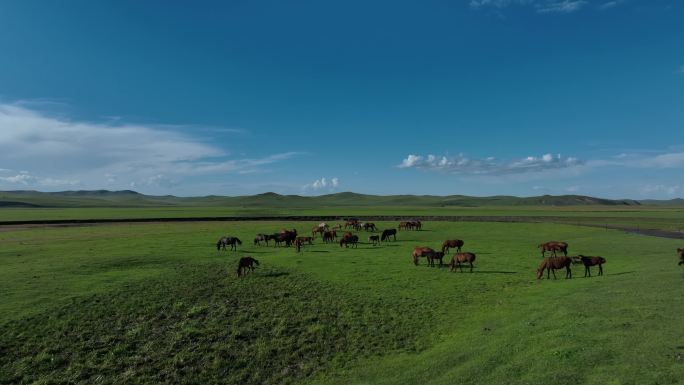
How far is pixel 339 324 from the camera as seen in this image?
54.1 feet

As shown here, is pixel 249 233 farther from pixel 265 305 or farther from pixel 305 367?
pixel 305 367

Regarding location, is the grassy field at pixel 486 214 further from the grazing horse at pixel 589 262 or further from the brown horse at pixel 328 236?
the brown horse at pixel 328 236

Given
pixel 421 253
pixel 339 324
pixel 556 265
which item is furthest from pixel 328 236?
pixel 339 324

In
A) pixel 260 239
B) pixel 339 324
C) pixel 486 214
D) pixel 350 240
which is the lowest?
pixel 339 324

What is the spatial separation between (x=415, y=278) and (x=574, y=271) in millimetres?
10978

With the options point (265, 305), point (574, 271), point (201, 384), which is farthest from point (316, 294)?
point (574, 271)

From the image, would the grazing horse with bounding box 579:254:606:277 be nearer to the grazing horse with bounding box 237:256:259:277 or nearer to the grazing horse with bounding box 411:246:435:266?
the grazing horse with bounding box 411:246:435:266

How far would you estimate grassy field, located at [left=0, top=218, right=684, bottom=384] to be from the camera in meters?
11.8

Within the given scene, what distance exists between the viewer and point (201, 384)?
41.5 ft

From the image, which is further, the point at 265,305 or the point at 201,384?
the point at 265,305

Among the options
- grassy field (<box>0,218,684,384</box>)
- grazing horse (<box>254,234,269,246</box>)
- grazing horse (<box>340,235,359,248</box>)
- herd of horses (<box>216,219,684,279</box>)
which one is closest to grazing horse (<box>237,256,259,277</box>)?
herd of horses (<box>216,219,684,279</box>)

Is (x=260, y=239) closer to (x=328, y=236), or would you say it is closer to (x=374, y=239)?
(x=328, y=236)

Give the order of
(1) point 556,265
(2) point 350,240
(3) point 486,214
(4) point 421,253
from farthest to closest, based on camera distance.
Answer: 1. (3) point 486,214
2. (2) point 350,240
3. (4) point 421,253
4. (1) point 556,265

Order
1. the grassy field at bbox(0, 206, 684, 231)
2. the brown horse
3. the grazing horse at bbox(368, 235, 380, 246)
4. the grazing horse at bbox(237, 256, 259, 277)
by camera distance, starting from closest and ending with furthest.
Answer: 1. the grazing horse at bbox(237, 256, 259, 277)
2. the grazing horse at bbox(368, 235, 380, 246)
3. the brown horse
4. the grassy field at bbox(0, 206, 684, 231)
